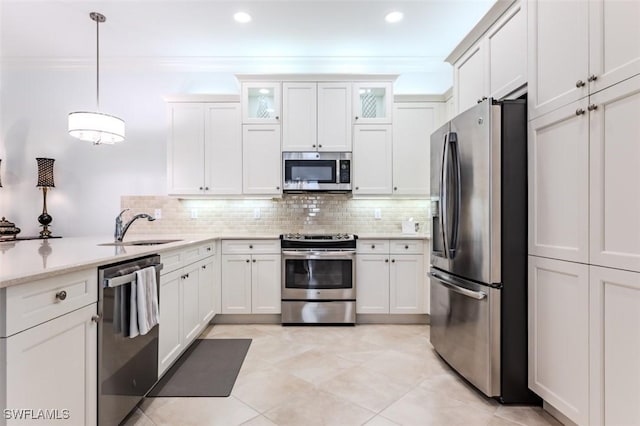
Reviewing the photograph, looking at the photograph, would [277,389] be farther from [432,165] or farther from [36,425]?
[432,165]

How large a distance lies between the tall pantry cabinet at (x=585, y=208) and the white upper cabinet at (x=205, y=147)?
112 inches

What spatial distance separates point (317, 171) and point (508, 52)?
6.59 feet

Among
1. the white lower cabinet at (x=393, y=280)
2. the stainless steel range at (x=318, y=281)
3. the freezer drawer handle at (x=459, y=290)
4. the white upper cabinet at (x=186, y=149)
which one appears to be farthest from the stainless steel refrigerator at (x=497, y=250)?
the white upper cabinet at (x=186, y=149)

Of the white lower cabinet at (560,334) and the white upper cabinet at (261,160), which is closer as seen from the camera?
the white lower cabinet at (560,334)

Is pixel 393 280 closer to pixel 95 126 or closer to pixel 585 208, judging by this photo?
pixel 585 208

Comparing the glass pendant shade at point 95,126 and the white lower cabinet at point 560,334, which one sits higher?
the glass pendant shade at point 95,126

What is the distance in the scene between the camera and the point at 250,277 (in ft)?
11.0

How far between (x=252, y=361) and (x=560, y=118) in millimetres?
2630

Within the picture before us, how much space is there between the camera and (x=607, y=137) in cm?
137

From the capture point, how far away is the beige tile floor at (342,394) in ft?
5.73

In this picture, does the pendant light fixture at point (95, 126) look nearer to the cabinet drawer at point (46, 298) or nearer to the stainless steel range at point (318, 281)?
the cabinet drawer at point (46, 298)

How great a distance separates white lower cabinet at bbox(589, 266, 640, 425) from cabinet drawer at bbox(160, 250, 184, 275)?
2.41 meters

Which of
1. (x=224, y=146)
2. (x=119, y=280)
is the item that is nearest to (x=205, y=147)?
(x=224, y=146)

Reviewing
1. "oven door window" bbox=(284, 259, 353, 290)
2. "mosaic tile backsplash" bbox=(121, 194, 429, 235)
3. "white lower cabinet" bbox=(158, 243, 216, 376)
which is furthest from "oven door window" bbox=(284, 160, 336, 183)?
"white lower cabinet" bbox=(158, 243, 216, 376)
